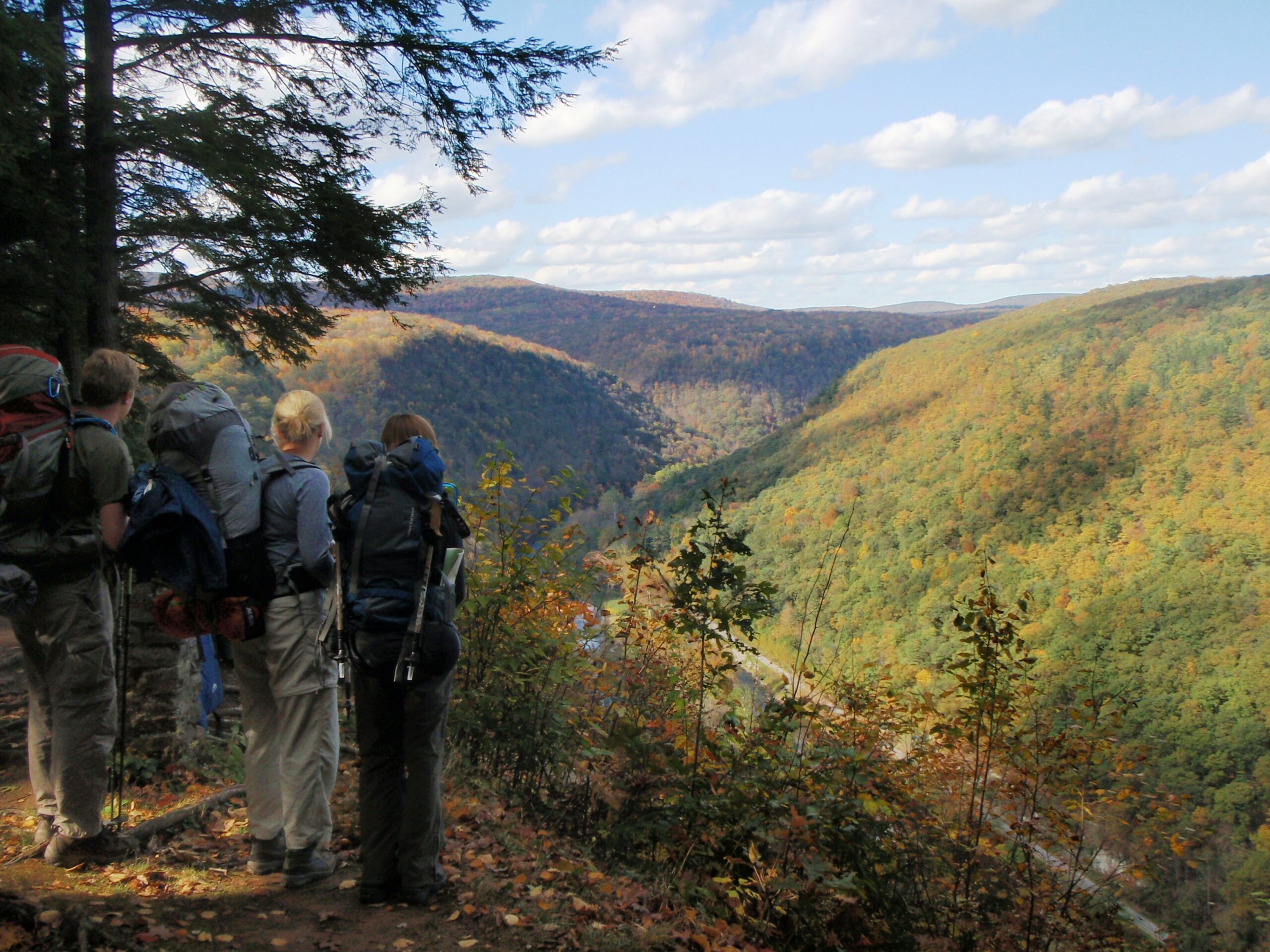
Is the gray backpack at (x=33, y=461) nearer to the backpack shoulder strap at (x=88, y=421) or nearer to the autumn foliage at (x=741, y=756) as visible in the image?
the backpack shoulder strap at (x=88, y=421)

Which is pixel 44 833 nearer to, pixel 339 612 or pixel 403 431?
pixel 339 612

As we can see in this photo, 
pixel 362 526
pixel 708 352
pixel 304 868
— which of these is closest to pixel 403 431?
pixel 362 526

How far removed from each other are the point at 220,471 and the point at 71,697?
35.3 inches

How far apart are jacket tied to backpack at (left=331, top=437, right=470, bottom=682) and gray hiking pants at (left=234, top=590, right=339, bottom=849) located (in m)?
0.31

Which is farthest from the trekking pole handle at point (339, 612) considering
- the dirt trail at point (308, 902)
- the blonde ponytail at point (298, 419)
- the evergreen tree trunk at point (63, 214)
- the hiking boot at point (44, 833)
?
the evergreen tree trunk at point (63, 214)

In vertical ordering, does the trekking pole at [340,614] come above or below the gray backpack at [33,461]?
below

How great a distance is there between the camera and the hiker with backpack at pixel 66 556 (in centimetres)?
263

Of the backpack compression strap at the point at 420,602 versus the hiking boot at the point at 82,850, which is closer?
the backpack compression strap at the point at 420,602

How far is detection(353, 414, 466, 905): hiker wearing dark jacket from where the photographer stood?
2623mm

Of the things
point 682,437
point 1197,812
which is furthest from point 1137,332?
point 1197,812

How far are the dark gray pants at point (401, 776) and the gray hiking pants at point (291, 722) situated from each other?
25 centimetres

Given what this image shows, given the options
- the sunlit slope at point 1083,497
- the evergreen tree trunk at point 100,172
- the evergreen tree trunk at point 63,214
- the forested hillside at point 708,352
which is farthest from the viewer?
the forested hillside at point 708,352

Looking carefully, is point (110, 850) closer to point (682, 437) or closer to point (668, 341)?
point (682, 437)

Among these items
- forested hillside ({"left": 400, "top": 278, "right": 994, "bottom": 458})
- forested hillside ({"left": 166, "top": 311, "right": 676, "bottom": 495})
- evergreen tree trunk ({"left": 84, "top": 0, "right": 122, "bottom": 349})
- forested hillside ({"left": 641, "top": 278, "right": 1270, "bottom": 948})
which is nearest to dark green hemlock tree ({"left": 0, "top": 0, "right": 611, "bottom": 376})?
evergreen tree trunk ({"left": 84, "top": 0, "right": 122, "bottom": 349})
